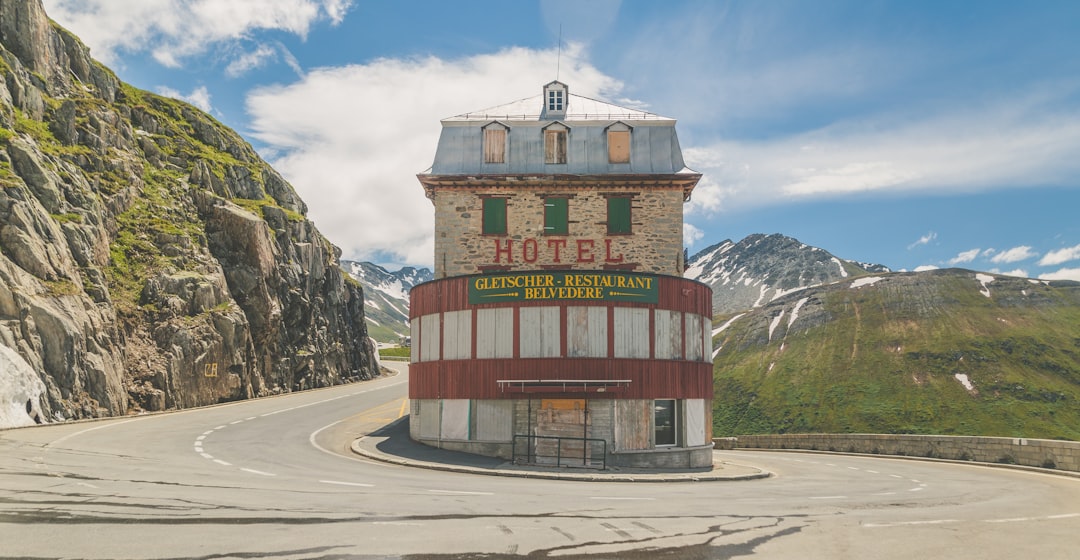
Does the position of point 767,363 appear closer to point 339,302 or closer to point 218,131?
point 339,302

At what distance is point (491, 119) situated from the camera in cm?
3566

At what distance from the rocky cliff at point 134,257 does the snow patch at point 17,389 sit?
7 centimetres

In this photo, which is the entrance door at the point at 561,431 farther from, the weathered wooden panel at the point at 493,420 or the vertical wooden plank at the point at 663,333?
the vertical wooden plank at the point at 663,333

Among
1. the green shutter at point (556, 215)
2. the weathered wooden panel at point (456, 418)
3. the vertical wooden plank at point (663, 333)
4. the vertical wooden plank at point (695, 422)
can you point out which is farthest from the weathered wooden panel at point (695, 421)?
the green shutter at point (556, 215)

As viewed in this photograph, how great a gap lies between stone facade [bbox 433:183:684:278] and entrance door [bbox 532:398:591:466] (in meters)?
9.77

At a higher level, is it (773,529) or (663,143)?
(663,143)

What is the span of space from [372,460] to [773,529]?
15.4 meters

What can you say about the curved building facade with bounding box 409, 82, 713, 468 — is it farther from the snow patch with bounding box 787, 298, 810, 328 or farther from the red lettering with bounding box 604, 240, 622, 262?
the snow patch with bounding box 787, 298, 810, 328

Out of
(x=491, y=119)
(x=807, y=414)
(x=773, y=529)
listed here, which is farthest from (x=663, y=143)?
(x=807, y=414)

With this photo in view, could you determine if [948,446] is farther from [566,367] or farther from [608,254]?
[566,367]

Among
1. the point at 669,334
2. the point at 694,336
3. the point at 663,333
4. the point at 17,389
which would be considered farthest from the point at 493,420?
the point at 17,389

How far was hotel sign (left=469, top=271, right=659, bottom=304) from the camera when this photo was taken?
26328mm

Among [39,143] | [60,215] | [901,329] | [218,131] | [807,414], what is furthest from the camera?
[901,329]

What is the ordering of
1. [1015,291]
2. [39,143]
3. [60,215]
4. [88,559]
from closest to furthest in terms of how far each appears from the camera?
1. [88,559]
2. [60,215]
3. [39,143]
4. [1015,291]
